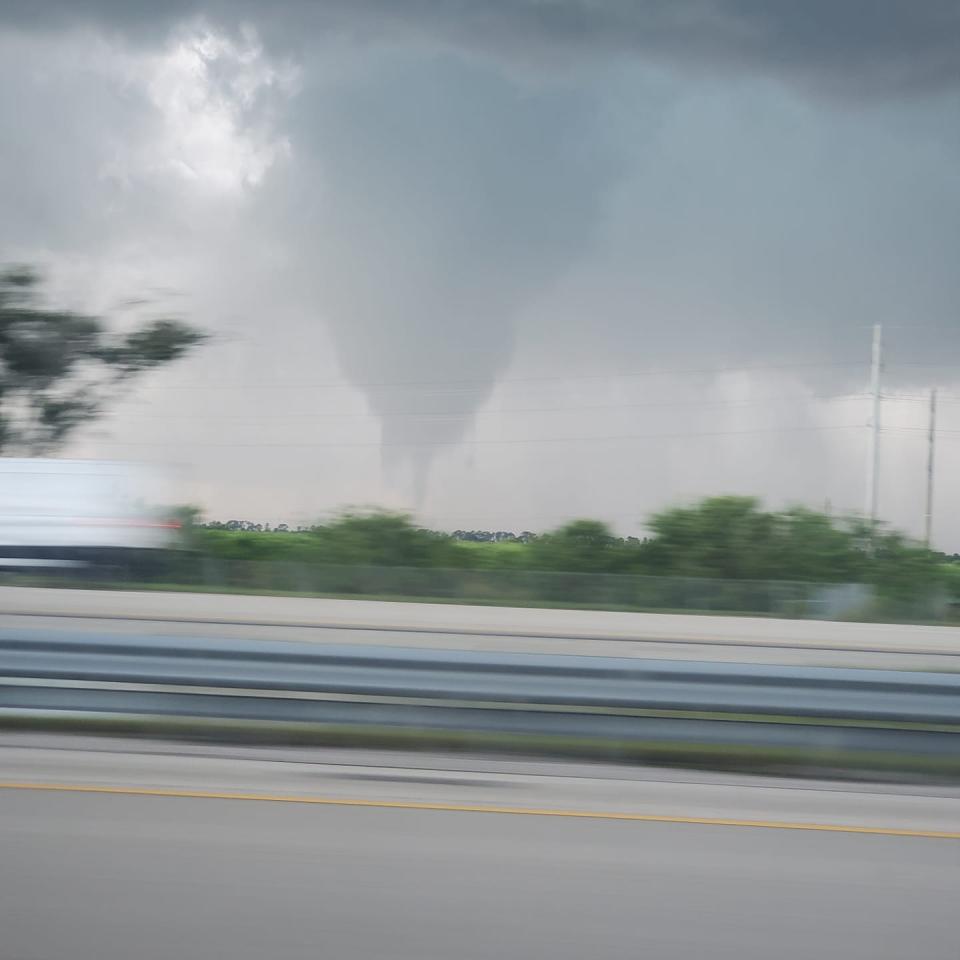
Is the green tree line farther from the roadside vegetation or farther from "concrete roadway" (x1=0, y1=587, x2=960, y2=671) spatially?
"concrete roadway" (x1=0, y1=587, x2=960, y2=671)

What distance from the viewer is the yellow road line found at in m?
5.71

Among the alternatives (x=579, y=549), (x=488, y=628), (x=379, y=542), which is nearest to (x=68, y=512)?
(x=488, y=628)

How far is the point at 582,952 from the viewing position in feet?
13.2

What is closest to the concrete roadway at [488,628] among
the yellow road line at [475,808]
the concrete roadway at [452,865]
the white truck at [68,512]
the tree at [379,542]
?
the white truck at [68,512]

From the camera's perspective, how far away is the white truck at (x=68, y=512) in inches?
775

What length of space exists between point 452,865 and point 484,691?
2.14 metres

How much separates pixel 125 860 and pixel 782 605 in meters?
21.3

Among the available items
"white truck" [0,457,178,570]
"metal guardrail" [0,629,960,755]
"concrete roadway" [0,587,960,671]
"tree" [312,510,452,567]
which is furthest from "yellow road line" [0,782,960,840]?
"tree" [312,510,452,567]

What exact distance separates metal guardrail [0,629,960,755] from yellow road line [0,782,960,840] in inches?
44.7

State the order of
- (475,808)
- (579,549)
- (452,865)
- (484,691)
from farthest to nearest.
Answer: (579,549) < (484,691) < (475,808) < (452,865)

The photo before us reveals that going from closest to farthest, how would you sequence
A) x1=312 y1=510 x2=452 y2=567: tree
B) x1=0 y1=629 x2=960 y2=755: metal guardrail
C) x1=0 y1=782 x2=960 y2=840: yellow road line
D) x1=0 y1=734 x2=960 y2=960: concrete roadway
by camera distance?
x1=0 y1=734 x2=960 y2=960: concrete roadway
x1=0 y1=782 x2=960 y2=840: yellow road line
x1=0 y1=629 x2=960 y2=755: metal guardrail
x1=312 y1=510 x2=452 y2=567: tree

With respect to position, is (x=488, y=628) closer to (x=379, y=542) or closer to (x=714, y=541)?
(x=379, y=542)

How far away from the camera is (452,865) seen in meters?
4.94

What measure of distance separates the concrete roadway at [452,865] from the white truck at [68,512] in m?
13.6
